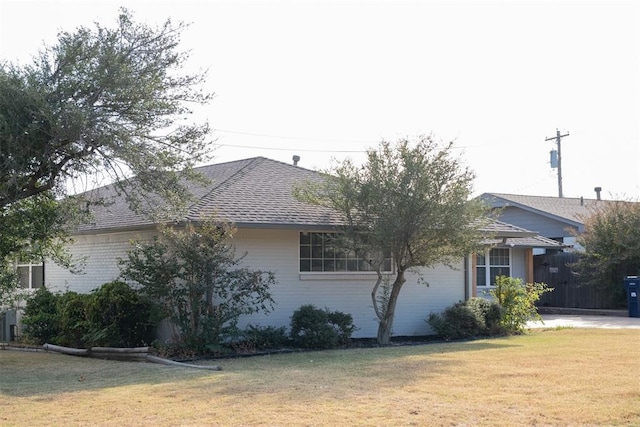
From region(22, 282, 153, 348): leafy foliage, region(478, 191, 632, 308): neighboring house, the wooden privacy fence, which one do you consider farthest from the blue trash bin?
region(22, 282, 153, 348): leafy foliage

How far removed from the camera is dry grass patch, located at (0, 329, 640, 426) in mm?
9078

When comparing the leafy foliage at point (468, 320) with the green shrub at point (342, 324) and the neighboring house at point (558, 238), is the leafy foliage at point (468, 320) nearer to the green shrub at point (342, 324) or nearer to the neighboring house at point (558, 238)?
the green shrub at point (342, 324)

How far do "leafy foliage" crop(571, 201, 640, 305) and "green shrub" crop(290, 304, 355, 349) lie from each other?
1435cm

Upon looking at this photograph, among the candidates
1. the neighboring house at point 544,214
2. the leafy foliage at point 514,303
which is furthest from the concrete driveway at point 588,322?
the neighboring house at point 544,214

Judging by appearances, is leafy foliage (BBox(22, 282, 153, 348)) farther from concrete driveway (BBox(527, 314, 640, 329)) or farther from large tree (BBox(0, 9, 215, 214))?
concrete driveway (BBox(527, 314, 640, 329))

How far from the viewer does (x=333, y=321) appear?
18031mm

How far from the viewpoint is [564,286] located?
32000 mm

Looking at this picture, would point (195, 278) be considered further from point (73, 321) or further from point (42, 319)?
point (42, 319)

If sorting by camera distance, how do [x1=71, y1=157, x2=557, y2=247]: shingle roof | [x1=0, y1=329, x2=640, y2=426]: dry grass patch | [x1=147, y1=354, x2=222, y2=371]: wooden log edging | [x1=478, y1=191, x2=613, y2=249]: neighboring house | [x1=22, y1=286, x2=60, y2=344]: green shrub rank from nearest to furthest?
[x1=0, y1=329, x2=640, y2=426]: dry grass patch
[x1=147, y1=354, x2=222, y2=371]: wooden log edging
[x1=71, y1=157, x2=557, y2=247]: shingle roof
[x1=22, y1=286, x2=60, y2=344]: green shrub
[x1=478, y1=191, x2=613, y2=249]: neighboring house

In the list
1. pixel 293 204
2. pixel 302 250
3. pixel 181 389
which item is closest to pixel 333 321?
pixel 302 250

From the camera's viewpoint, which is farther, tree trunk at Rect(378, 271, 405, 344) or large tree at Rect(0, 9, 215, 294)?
tree trunk at Rect(378, 271, 405, 344)

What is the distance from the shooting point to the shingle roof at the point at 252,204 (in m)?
17.9

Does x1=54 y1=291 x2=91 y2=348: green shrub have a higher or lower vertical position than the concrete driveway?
higher

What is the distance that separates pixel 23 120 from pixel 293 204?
8010 millimetres
